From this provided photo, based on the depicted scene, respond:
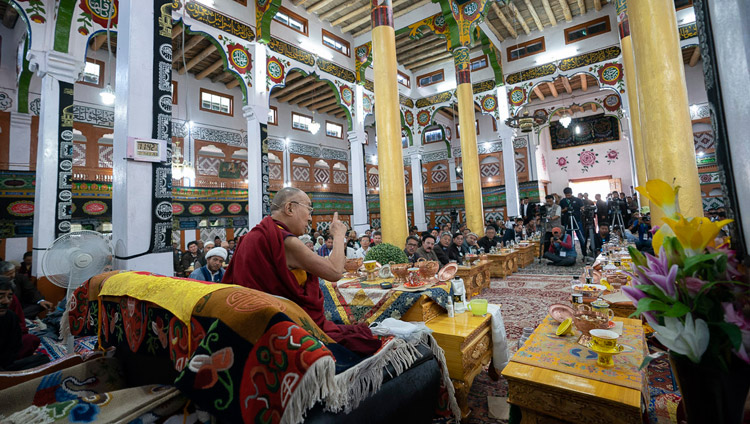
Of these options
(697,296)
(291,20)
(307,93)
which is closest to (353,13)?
(291,20)

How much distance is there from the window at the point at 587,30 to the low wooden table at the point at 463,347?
11599 millimetres

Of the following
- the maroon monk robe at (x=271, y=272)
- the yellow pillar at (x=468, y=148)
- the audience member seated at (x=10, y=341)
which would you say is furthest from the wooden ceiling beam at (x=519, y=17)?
the audience member seated at (x=10, y=341)

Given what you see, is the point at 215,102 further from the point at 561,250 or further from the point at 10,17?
the point at 561,250

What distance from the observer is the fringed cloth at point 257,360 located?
106cm

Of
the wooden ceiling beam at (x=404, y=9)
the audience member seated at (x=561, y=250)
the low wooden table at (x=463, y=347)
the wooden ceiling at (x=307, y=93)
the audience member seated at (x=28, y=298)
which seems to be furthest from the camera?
the wooden ceiling at (x=307, y=93)

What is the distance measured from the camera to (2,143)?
24.3 feet

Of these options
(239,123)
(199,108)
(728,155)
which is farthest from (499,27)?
(728,155)

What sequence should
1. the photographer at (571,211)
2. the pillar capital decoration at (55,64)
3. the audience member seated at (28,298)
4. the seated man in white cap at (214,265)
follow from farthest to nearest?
1. the photographer at (571,211)
2. the pillar capital decoration at (55,64)
3. the audience member seated at (28,298)
4. the seated man in white cap at (214,265)

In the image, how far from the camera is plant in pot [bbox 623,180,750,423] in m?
0.76

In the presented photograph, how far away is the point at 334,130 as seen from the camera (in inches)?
610

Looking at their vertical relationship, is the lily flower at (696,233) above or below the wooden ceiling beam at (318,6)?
below

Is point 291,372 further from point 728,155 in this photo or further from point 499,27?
point 499,27

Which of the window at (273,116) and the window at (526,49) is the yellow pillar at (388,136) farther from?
the window at (273,116)

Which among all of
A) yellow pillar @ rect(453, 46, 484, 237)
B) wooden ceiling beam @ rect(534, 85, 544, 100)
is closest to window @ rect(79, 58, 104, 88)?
yellow pillar @ rect(453, 46, 484, 237)
